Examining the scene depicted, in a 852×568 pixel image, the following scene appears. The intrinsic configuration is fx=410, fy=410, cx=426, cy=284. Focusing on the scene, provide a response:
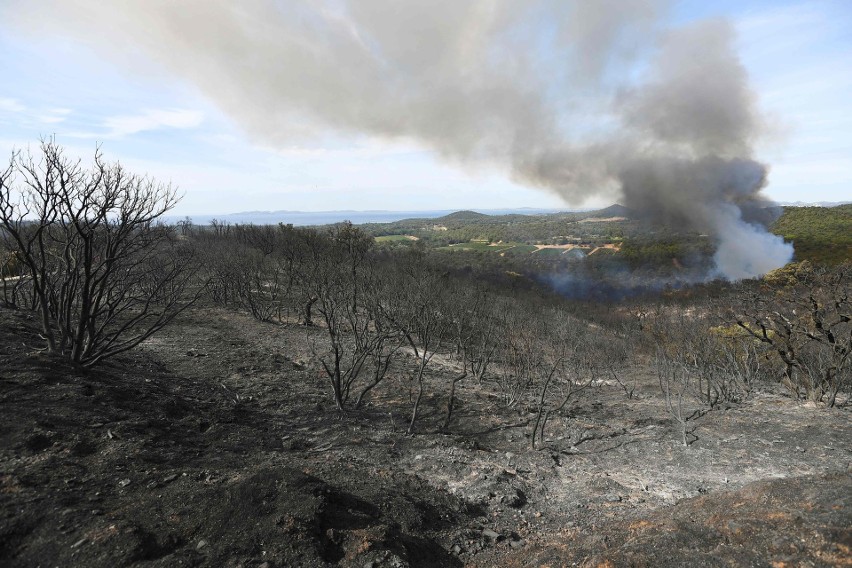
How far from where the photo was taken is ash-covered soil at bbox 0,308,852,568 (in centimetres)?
393

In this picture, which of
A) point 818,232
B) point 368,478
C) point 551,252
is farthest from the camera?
point 551,252

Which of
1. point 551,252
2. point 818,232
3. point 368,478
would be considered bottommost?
point 551,252

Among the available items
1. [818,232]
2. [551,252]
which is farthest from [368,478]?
[818,232]

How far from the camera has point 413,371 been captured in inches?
603

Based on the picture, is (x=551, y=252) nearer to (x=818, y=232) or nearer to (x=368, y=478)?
(x=818, y=232)

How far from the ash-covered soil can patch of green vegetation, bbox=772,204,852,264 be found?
179ft

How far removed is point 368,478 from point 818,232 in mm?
83960

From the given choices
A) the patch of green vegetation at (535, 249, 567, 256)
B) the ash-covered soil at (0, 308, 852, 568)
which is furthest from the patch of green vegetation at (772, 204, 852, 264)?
the ash-covered soil at (0, 308, 852, 568)

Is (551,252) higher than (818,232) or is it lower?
lower

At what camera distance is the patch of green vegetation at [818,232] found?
170 ft

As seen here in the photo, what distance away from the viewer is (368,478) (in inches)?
253

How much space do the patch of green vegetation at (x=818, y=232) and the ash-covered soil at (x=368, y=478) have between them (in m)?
54.5

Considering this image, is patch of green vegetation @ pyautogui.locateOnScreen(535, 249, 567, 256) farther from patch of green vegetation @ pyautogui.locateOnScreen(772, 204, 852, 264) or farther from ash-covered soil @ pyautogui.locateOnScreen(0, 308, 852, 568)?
ash-covered soil @ pyautogui.locateOnScreen(0, 308, 852, 568)

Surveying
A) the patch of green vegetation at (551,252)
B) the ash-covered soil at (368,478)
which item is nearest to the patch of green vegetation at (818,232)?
the patch of green vegetation at (551,252)
